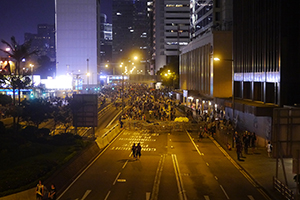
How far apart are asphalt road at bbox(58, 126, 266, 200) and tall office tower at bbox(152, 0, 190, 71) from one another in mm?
129651

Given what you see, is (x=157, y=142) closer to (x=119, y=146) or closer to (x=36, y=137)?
(x=119, y=146)

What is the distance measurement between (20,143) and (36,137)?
3111 millimetres


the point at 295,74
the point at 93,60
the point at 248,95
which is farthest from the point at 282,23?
the point at 93,60

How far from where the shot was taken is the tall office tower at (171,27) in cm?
15675

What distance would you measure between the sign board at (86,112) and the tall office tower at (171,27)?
12612cm

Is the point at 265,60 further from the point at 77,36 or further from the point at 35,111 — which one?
the point at 77,36

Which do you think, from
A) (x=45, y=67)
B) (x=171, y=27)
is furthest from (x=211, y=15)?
(x=45, y=67)

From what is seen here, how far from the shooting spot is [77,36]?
14575 cm

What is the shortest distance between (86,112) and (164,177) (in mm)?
12315

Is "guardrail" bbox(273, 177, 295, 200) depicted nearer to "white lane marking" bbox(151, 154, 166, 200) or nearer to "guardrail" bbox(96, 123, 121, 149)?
"white lane marking" bbox(151, 154, 166, 200)

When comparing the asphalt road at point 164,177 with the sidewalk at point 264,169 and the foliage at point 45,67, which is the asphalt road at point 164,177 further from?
the foliage at point 45,67

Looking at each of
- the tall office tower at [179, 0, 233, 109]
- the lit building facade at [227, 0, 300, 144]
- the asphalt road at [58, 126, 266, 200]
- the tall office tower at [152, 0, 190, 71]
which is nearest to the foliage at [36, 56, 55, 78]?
the tall office tower at [152, 0, 190, 71]

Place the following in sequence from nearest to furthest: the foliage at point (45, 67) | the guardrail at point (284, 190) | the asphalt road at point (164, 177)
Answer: the guardrail at point (284, 190)
the asphalt road at point (164, 177)
the foliage at point (45, 67)

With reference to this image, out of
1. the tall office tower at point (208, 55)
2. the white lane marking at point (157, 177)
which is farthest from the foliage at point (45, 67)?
the white lane marking at point (157, 177)
